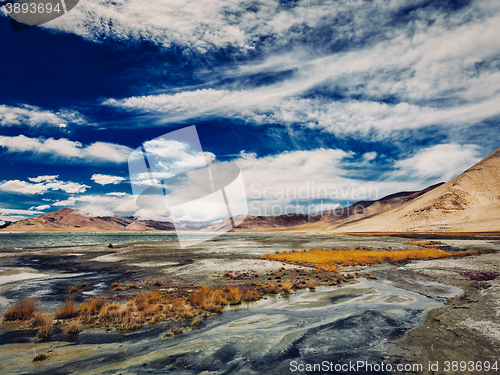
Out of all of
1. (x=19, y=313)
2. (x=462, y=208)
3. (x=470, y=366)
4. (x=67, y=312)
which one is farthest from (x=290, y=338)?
(x=462, y=208)

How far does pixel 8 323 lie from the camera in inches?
375

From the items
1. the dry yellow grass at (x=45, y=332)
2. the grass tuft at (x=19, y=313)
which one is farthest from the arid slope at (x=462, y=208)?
the grass tuft at (x=19, y=313)

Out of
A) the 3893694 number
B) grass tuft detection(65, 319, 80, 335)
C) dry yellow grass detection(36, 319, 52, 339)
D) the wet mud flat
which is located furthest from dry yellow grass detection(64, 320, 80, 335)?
the 3893694 number

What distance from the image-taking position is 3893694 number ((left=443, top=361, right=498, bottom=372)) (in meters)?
6.29

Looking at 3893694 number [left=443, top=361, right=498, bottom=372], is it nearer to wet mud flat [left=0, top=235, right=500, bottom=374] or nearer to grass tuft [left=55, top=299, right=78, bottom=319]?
wet mud flat [left=0, top=235, right=500, bottom=374]

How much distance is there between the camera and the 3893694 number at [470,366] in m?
6.29

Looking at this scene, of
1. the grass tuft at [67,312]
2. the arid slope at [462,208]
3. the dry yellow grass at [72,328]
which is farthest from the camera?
the arid slope at [462,208]

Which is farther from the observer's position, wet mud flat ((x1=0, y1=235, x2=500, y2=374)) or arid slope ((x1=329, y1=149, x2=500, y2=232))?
arid slope ((x1=329, y1=149, x2=500, y2=232))

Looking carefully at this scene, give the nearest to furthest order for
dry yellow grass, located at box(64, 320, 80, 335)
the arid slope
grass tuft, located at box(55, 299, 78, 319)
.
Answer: dry yellow grass, located at box(64, 320, 80, 335) < grass tuft, located at box(55, 299, 78, 319) < the arid slope

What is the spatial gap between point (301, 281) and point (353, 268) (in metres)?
8.78

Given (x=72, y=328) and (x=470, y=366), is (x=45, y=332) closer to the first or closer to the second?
(x=72, y=328)

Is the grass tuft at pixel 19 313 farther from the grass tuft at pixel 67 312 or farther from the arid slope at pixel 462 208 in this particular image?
the arid slope at pixel 462 208

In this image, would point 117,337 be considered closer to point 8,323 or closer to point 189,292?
point 8,323

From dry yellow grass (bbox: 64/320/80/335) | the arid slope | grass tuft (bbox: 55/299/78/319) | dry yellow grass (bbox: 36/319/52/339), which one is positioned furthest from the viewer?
the arid slope
